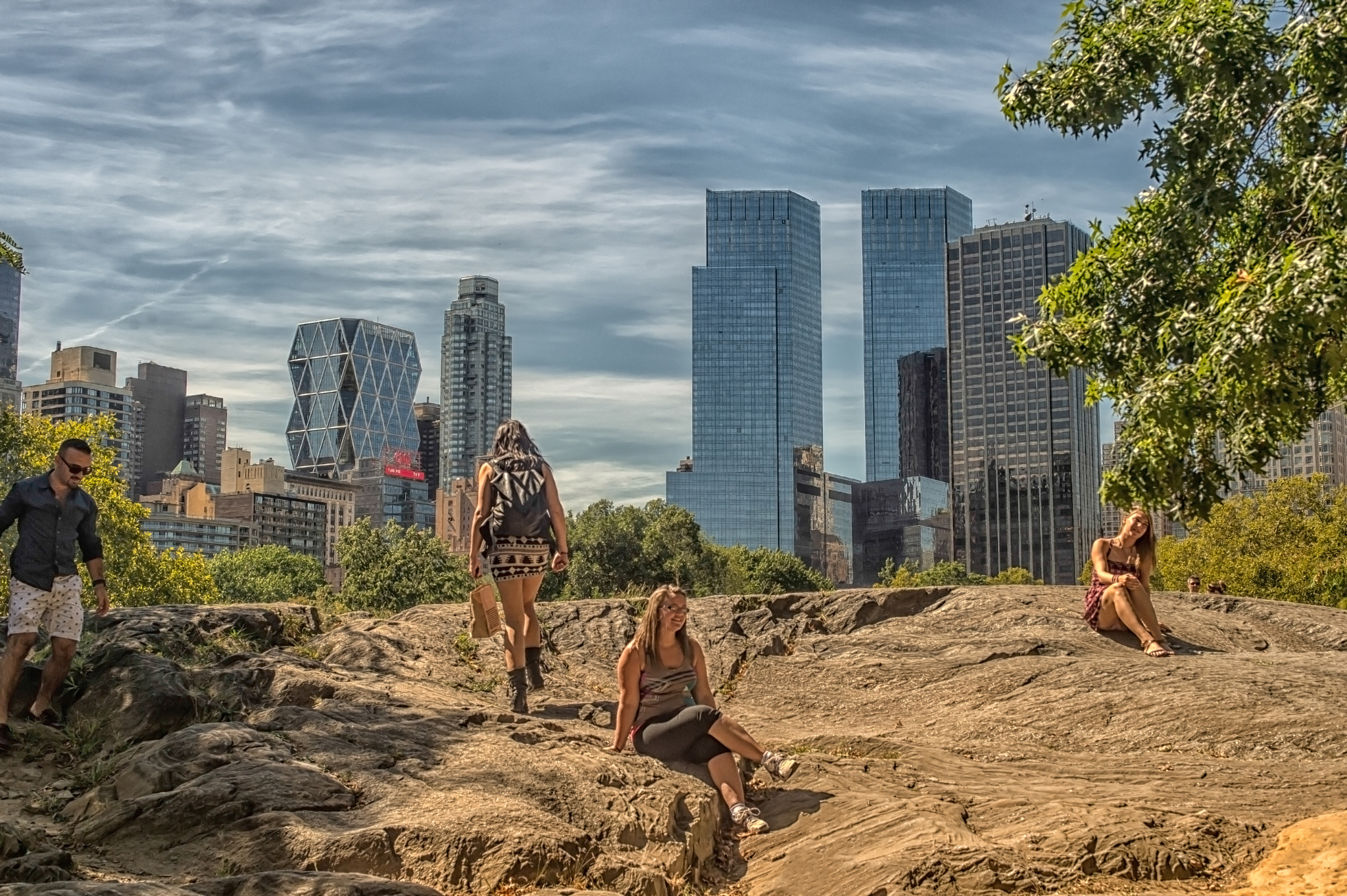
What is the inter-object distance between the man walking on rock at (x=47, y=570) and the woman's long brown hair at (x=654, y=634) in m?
3.79

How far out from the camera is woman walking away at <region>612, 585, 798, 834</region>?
8562 millimetres

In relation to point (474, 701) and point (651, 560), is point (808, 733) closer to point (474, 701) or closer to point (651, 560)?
point (474, 701)

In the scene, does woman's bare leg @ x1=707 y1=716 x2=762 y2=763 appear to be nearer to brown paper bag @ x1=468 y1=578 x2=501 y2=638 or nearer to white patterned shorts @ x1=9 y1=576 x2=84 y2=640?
brown paper bag @ x1=468 y1=578 x2=501 y2=638

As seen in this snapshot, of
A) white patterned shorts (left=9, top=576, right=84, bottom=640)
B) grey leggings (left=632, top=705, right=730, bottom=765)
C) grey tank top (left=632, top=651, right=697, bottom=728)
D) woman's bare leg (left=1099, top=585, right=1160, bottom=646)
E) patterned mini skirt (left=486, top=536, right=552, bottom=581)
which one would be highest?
patterned mini skirt (left=486, top=536, right=552, bottom=581)

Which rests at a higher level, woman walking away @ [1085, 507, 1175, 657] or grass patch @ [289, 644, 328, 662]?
woman walking away @ [1085, 507, 1175, 657]

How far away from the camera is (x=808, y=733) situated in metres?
10.3

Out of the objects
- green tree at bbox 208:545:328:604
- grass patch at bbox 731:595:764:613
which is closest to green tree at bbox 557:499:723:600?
green tree at bbox 208:545:328:604

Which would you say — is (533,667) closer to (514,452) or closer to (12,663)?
(514,452)

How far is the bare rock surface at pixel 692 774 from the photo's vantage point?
6898 millimetres

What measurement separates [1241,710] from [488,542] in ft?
19.6

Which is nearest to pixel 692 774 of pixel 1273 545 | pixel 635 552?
pixel 1273 545

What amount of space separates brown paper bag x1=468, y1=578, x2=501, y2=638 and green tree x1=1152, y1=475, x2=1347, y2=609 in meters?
37.3

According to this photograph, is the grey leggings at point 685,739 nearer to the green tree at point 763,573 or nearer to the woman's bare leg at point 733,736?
the woman's bare leg at point 733,736

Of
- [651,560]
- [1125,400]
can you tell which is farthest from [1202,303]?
[651,560]
